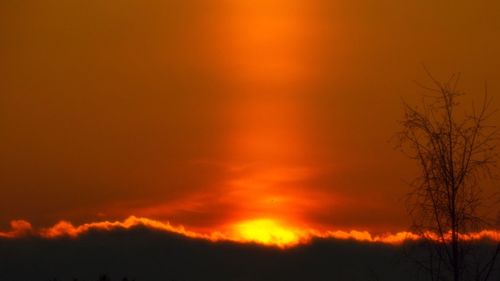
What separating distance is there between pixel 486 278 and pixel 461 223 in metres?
1.18

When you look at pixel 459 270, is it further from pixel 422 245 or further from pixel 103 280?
pixel 103 280

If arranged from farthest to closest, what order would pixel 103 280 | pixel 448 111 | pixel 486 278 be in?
1. pixel 103 280
2. pixel 448 111
3. pixel 486 278

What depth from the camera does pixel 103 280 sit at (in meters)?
35.9

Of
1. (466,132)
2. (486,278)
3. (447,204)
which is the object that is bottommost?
(486,278)

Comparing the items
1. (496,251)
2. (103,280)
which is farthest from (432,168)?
(103,280)

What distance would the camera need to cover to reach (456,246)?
1830 centimetres

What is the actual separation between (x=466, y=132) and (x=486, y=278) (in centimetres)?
283

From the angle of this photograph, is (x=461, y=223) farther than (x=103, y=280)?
No

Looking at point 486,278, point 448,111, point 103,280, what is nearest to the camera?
point 486,278

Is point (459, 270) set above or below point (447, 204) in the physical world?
below

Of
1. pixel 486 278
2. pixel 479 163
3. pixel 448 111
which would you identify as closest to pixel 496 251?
pixel 486 278

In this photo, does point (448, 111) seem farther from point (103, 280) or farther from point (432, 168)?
point (103, 280)

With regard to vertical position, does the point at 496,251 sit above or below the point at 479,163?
below

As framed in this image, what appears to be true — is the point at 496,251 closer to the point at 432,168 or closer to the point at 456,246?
the point at 456,246
